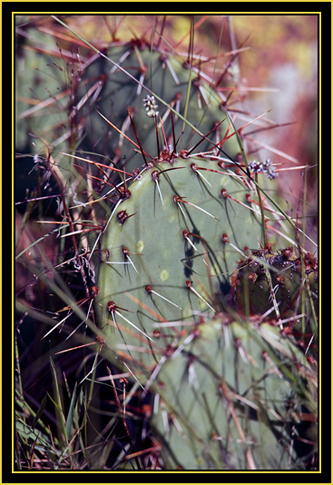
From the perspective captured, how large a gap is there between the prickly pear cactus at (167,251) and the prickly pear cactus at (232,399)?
0.13 meters

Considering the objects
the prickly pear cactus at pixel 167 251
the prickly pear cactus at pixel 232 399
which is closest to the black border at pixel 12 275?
the prickly pear cactus at pixel 232 399

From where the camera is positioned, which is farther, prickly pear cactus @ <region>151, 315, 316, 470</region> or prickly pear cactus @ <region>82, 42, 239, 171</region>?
prickly pear cactus @ <region>82, 42, 239, 171</region>

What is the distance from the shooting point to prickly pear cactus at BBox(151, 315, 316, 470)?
72 centimetres

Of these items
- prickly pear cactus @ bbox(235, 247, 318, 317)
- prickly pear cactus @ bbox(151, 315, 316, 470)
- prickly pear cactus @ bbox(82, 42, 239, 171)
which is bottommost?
prickly pear cactus @ bbox(151, 315, 316, 470)

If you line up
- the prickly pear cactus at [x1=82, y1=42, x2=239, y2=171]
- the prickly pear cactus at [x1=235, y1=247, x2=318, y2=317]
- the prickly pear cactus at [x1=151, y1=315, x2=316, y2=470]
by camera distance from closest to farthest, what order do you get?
1. the prickly pear cactus at [x1=151, y1=315, x2=316, y2=470]
2. the prickly pear cactus at [x1=235, y1=247, x2=318, y2=317]
3. the prickly pear cactus at [x1=82, y1=42, x2=239, y2=171]

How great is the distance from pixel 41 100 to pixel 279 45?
1.89m

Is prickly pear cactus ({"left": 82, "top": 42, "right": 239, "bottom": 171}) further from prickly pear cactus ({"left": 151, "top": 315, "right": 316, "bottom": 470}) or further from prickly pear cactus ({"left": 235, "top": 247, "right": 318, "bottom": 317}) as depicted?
prickly pear cactus ({"left": 151, "top": 315, "right": 316, "bottom": 470})

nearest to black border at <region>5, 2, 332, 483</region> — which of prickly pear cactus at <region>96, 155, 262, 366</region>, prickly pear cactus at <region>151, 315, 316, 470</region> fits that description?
prickly pear cactus at <region>151, 315, 316, 470</region>

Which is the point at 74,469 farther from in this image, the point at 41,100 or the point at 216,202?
the point at 41,100

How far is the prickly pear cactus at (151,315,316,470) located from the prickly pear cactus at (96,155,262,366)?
135mm

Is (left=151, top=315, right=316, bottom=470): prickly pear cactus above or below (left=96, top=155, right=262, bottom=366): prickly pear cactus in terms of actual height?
below

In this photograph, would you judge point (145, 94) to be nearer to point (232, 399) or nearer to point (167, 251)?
point (167, 251)

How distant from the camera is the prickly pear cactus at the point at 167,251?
2.93ft

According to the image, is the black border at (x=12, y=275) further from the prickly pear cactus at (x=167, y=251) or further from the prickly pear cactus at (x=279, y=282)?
the prickly pear cactus at (x=167, y=251)
